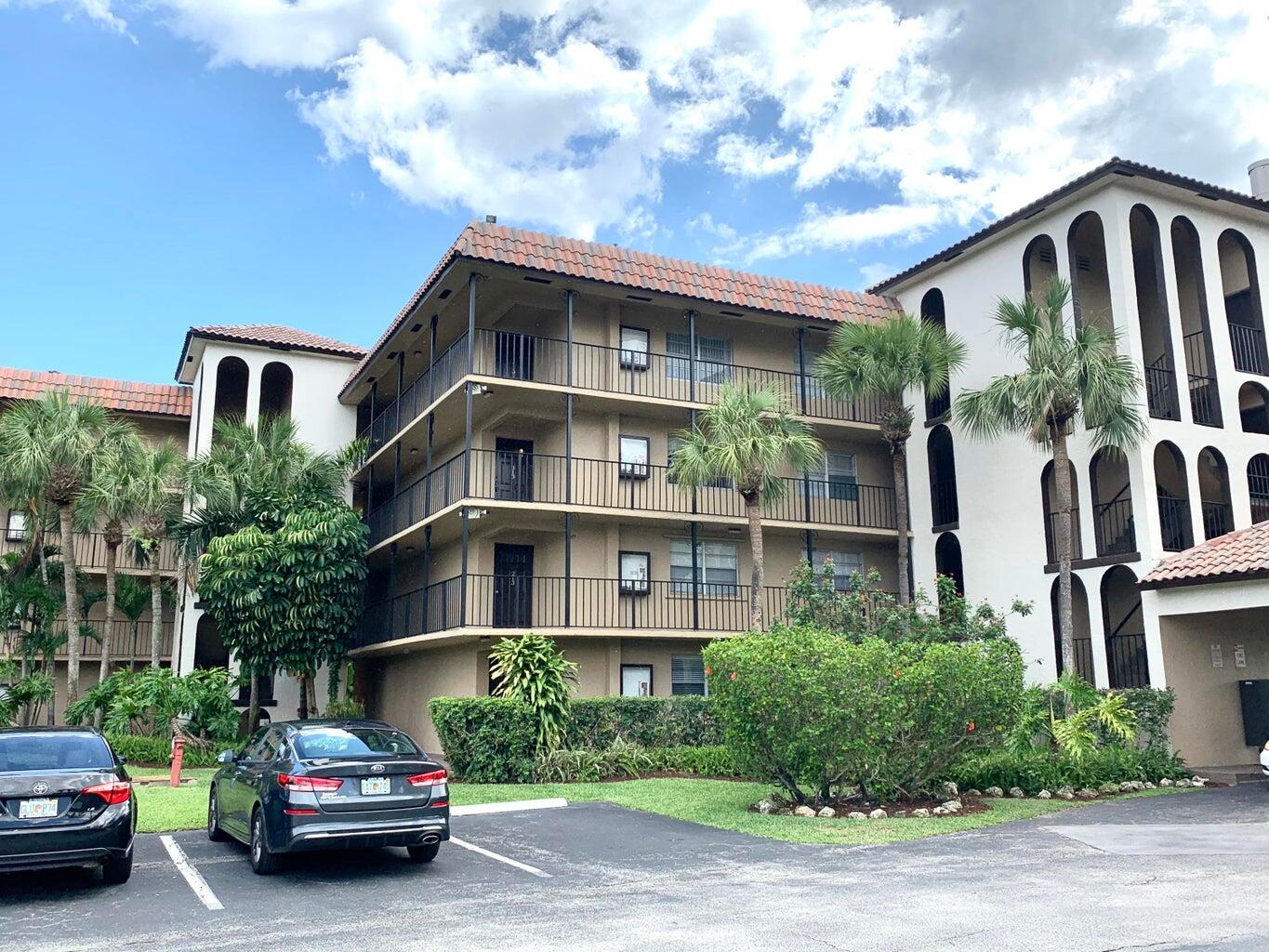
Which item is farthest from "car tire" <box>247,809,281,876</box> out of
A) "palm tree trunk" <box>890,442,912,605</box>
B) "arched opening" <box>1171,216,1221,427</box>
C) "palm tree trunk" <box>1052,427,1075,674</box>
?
"arched opening" <box>1171,216,1221,427</box>

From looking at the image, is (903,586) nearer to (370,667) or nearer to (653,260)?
(653,260)

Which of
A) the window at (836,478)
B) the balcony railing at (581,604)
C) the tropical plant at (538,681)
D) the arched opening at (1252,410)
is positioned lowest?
the tropical plant at (538,681)

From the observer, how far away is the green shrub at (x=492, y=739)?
18812 millimetres

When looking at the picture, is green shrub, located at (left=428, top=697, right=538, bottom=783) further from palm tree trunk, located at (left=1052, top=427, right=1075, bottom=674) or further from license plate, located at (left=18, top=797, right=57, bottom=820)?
license plate, located at (left=18, top=797, right=57, bottom=820)

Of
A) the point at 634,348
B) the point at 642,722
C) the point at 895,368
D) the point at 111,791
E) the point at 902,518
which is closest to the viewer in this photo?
the point at 111,791

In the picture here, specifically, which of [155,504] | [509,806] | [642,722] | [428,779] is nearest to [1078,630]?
[642,722]

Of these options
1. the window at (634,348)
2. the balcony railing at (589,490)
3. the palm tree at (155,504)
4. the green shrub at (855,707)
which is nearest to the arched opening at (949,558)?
the balcony railing at (589,490)

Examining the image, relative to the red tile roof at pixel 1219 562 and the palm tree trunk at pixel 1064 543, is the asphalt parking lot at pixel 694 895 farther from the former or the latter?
the red tile roof at pixel 1219 562

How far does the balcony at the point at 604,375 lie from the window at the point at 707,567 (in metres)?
3.47

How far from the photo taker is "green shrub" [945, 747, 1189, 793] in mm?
15922

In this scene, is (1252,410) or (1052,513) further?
(1252,410)

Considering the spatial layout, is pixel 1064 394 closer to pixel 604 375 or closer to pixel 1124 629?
pixel 1124 629

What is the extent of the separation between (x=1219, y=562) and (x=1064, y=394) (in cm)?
394

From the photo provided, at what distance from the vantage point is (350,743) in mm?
10680
